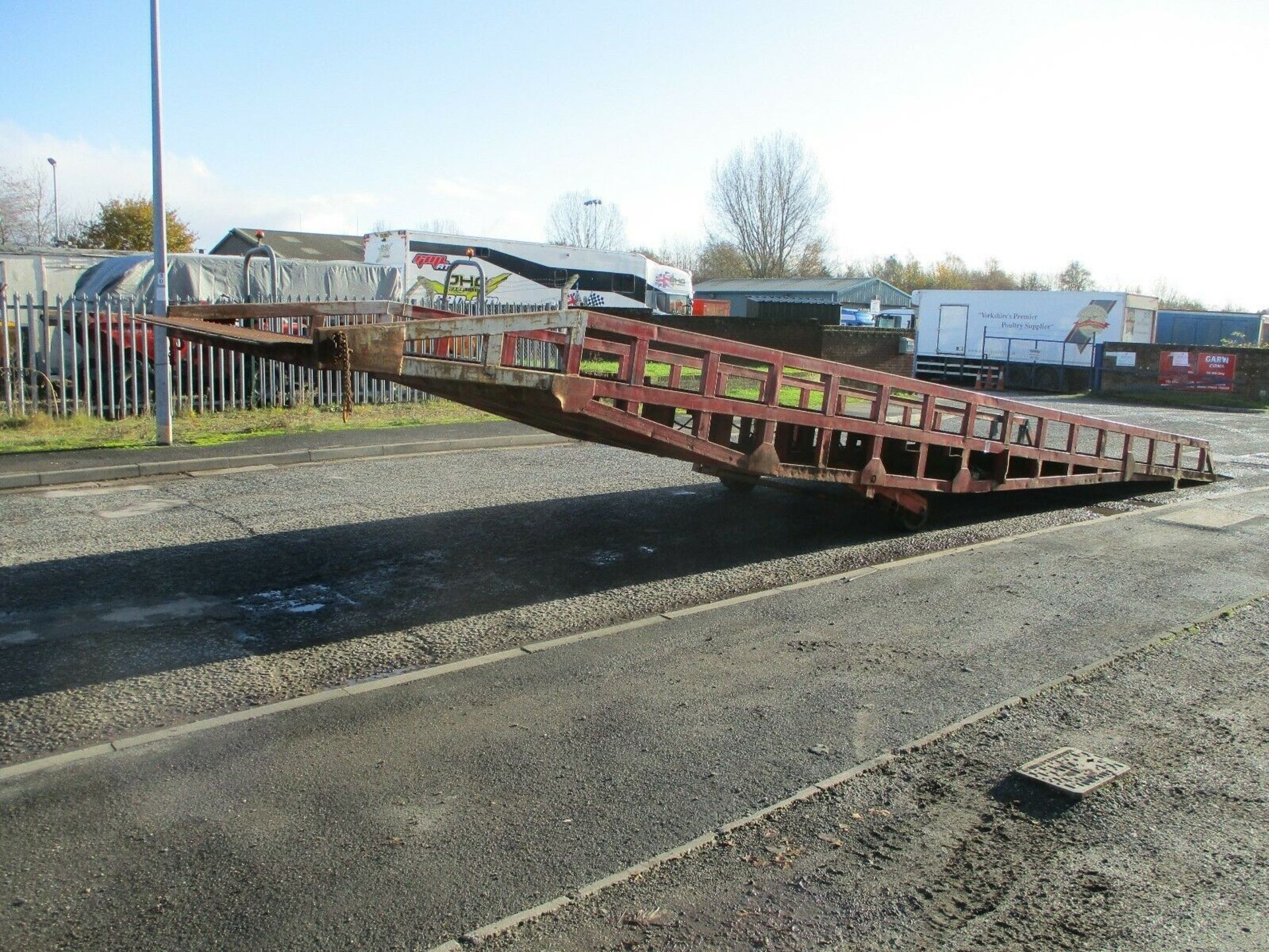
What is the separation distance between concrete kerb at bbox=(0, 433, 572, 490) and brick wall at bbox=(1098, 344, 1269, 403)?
2223 centimetres

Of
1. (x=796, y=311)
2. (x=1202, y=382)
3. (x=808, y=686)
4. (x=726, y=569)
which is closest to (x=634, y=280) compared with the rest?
(x=796, y=311)

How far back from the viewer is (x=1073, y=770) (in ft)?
15.7

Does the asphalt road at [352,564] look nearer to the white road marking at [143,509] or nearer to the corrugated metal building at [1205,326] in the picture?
the white road marking at [143,509]

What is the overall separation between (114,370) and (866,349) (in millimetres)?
20696

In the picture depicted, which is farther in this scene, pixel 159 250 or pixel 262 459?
pixel 159 250

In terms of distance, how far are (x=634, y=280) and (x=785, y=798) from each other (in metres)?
37.2

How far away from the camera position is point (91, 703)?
17.6 feet

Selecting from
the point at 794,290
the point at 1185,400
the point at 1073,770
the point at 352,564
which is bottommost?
the point at 352,564

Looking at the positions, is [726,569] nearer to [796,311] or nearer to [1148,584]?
[1148,584]

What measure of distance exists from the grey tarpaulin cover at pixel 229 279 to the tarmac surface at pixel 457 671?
11.2 m

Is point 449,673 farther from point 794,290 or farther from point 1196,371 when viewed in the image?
point 794,290

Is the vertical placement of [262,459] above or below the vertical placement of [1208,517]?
below

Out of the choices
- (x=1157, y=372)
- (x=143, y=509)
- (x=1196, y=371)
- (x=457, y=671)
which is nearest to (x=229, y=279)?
(x=143, y=509)

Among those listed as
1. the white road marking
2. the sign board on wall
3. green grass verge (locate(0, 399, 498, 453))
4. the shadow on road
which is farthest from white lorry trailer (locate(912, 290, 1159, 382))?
the white road marking
